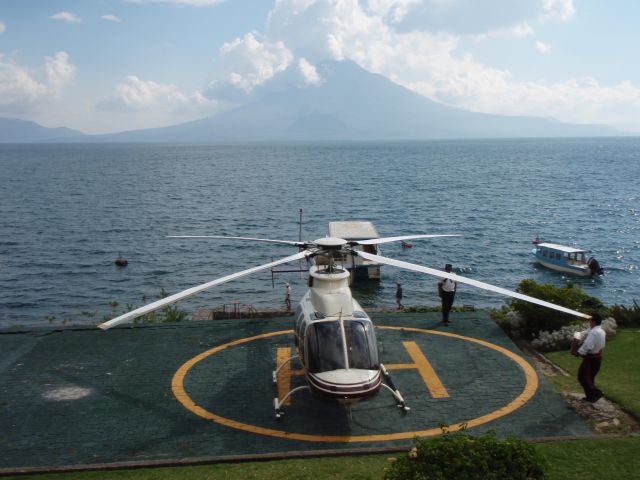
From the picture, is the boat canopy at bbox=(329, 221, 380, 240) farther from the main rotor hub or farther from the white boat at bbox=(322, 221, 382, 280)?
the main rotor hub

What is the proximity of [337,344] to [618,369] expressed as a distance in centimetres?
876

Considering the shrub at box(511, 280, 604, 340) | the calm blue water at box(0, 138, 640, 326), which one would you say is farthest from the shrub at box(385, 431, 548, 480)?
the calm blue water at box(0, 138, 640, 326)

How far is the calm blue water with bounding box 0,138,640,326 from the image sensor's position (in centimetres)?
4178

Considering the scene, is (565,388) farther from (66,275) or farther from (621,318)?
(66,275)

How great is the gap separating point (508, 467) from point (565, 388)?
882 cm

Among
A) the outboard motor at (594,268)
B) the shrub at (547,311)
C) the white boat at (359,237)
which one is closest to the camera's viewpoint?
the shrub at (547,311)

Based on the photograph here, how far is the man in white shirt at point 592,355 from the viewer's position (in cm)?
1305

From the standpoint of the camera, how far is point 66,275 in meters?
46.6

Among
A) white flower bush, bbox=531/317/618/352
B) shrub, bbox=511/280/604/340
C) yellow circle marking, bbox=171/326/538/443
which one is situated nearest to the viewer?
yellow circle marking, bbox=171/326/538/443

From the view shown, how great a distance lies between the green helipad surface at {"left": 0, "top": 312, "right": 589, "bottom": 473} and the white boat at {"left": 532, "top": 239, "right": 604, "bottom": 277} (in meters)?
29.8

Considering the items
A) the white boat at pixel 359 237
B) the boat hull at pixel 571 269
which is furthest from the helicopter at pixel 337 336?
the boat hull at pixel 571 269

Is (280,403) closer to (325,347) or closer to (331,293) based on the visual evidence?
(325,347)

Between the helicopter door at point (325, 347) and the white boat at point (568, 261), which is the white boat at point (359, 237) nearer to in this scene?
the white boat at point (568, 261)

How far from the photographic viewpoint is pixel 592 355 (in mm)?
13273
